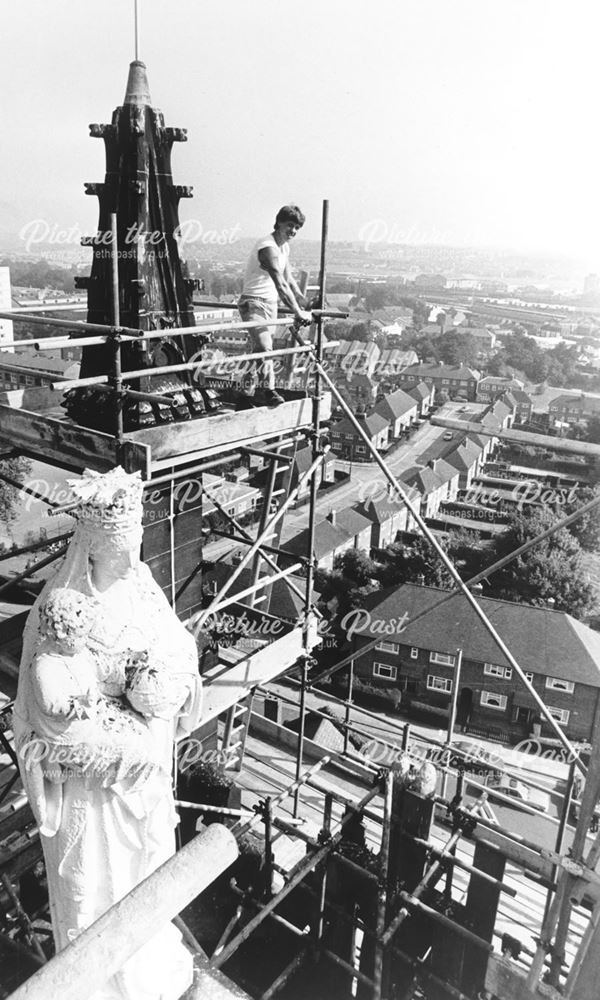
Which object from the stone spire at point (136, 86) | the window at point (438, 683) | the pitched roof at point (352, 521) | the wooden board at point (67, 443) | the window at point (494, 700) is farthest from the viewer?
the pitched roof at point (352, 521)

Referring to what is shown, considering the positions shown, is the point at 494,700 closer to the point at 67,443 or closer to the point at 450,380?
the point at 67,443

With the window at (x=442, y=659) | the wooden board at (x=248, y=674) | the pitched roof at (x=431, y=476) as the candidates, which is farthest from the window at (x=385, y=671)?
the wooden board at (x=248, y=674)

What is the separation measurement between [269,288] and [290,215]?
3.17 ft

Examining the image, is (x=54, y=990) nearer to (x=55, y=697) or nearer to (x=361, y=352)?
(x=55, y=697)

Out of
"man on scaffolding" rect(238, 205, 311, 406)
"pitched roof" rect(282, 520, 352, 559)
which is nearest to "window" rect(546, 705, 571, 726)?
"pitched roof" rect(282, 520, 352, 559)

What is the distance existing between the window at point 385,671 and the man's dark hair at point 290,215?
104 feet

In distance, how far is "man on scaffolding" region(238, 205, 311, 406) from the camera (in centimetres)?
931

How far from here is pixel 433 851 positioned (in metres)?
8.06

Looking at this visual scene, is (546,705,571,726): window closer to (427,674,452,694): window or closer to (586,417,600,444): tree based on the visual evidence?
(427,674,452,694): window

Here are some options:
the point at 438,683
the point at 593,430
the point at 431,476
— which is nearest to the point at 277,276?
the point at 438,683

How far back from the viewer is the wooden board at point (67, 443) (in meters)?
6.87

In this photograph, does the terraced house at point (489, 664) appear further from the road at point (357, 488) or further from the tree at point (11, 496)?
the tree at point (11, 496)

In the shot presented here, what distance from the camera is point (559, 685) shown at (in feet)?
114

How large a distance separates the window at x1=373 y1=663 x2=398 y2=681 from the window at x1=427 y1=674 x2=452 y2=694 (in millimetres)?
1756
